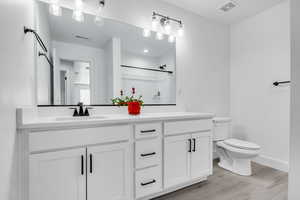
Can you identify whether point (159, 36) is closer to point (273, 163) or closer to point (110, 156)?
point (110, 156)

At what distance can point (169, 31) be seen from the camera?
2277 millimetres

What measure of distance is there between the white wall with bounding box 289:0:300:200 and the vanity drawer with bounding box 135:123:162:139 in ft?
3.33

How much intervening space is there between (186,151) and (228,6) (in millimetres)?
2284

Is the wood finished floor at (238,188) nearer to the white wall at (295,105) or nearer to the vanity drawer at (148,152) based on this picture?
the vanity drawer at (148,152)

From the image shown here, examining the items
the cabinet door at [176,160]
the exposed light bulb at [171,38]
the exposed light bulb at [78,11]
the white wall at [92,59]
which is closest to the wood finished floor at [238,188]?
the cabinet door at [176,160]

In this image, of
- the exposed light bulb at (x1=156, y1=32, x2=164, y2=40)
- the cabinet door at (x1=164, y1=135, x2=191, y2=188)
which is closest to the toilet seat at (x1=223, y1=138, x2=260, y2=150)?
the cabinet door at (x1=164, y1=135, x2=191, y2=188)

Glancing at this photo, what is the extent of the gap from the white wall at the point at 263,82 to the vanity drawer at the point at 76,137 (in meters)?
2.32

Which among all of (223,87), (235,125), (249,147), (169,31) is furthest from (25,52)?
(235,125)

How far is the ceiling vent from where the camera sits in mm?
2338

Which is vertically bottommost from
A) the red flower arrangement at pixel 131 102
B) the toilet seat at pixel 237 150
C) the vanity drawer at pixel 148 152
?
the toilet seat at pixel 237 150

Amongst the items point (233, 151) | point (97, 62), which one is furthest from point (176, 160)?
point (97, 62)

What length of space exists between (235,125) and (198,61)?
1425 mm

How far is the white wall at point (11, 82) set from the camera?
792mm

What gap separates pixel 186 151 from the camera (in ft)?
5.81
